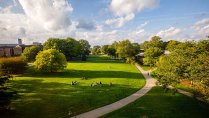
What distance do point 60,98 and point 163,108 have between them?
15.2 meters

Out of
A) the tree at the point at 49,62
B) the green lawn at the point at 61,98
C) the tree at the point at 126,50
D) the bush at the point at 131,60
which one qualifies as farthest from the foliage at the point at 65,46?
the green lawn at the point at 61,98

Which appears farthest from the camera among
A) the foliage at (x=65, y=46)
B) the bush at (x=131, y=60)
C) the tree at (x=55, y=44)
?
the foliage at (x=65, y=46)

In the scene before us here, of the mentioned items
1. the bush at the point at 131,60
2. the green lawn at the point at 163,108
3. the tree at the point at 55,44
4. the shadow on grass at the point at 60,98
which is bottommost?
the green lawn at the point at 163,108

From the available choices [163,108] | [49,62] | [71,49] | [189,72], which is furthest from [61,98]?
[71,49]

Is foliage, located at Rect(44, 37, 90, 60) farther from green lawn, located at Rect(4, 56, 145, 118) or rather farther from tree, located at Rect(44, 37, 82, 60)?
green lawn, located at Rect(4, 56, 145, 118)

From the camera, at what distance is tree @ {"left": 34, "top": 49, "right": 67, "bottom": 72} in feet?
179

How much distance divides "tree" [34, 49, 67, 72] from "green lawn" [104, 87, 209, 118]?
95.6 ft

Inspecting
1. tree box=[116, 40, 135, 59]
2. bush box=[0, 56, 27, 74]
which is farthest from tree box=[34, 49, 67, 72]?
tree box=[116, 40, 135, 59]

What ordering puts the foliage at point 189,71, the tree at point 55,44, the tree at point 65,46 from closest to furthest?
1. the foliage at point 189,71
2. the tree at point 55,44
3. the tree at point 65,46

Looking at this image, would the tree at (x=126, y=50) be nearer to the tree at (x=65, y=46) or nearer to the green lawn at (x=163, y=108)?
the tree at (x=65, y=46)

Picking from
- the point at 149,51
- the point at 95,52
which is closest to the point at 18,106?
the point at 149,51

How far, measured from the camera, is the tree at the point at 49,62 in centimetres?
5447

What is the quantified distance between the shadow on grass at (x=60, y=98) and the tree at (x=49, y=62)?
13987mm

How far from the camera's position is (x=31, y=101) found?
2997 cm
